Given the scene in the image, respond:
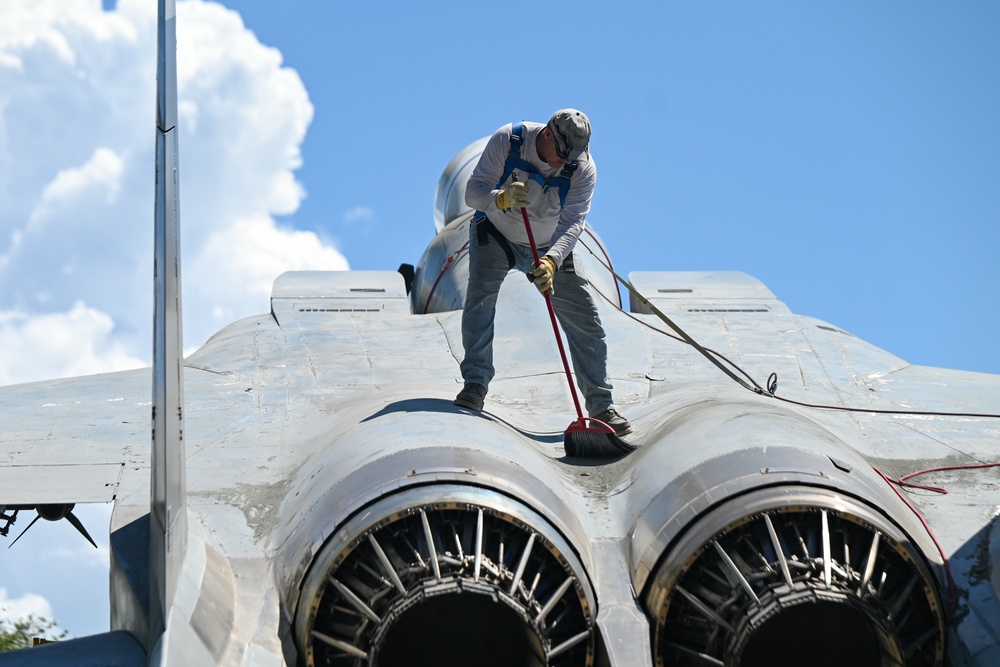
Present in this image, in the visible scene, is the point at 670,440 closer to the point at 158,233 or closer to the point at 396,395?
the point at 396,395

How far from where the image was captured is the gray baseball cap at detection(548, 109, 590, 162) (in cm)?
743

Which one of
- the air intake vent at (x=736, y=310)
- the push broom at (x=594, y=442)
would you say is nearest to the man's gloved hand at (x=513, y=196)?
the push broom at (x=594, y=442)

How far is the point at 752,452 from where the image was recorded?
6.25 metres

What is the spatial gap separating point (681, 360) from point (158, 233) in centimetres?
570

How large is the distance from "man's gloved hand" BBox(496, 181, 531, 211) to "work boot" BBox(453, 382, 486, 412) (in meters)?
1.10

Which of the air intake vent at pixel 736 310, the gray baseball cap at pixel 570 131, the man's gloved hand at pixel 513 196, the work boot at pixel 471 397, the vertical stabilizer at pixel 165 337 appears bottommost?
the vertical stabilizer at pixel 165 337

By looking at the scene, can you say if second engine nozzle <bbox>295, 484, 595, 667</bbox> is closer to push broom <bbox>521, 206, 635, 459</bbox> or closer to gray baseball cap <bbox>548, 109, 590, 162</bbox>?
push broom <bbox>521, 206, 635, 459</bbox>

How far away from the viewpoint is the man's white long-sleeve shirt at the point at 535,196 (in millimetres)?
7758

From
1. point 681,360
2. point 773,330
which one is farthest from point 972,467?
point 773,330

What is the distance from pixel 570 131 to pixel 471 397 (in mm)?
1689

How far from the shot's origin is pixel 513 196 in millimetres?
7664

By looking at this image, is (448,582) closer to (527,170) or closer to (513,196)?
(513,196)

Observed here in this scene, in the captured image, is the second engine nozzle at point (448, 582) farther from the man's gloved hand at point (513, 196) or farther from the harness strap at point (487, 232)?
the harness strap at point (487, 232)

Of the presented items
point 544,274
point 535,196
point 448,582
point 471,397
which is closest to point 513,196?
point 535,196
